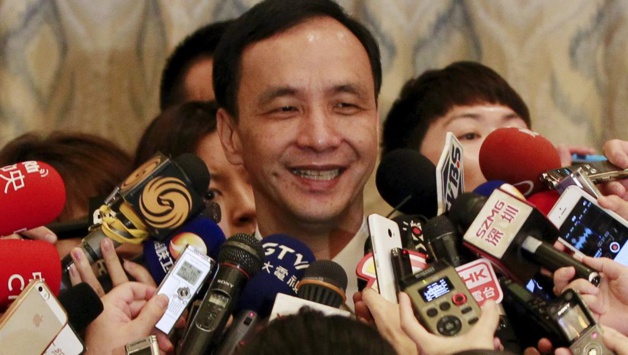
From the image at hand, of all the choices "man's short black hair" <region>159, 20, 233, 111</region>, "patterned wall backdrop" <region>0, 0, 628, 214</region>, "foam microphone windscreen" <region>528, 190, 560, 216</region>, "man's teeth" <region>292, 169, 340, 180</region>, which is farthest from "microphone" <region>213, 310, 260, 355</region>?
"patterned wall backdrop" <region>0, 0, 628, 214</region>

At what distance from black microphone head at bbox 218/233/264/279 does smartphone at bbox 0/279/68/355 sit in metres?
0.22

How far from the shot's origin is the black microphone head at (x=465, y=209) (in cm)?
107

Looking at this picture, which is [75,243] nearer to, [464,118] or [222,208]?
[222,208]

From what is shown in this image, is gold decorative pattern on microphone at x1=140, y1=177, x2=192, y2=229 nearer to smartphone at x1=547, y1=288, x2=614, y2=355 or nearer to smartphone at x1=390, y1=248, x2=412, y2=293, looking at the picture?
smartphone at x1=390, y1=248, x2=412, y2=293

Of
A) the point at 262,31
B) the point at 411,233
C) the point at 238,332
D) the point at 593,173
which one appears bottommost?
the point at 238,332

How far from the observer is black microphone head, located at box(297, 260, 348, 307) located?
1.04m

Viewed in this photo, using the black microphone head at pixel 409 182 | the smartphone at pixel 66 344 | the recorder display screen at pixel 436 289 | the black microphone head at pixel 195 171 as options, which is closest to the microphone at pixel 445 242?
the recorder display screen at pixel 436 289

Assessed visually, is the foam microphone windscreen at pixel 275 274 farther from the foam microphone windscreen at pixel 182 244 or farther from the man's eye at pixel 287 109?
the man's eye at pixel 287 109

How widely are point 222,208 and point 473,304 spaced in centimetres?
90

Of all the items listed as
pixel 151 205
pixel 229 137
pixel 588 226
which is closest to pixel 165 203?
pixel 151 205

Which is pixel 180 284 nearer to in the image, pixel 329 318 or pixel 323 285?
pixel 323 285

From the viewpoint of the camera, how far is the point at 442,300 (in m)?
0.95

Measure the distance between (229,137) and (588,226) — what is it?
664 mm

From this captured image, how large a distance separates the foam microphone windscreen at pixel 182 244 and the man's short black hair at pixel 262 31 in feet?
1.09
